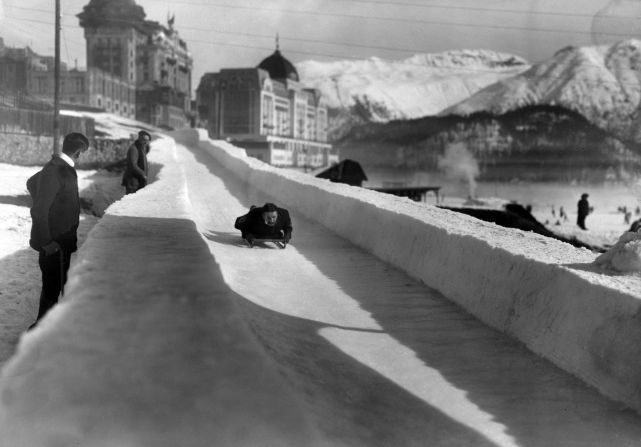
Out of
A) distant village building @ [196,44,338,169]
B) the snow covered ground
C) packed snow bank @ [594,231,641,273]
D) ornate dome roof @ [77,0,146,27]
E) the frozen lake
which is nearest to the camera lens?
the snow covered ground

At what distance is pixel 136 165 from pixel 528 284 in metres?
11.2

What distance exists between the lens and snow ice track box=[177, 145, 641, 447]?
457cm

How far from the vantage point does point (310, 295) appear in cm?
851

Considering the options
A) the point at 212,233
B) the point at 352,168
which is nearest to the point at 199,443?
the point at 212,233

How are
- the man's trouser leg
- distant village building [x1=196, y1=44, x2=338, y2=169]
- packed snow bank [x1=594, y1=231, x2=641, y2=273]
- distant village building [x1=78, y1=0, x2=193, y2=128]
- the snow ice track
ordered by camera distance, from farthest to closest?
1. distant village building [x1=196, y1=44, x2=338, y2=169]
2. distant village building [x1=78, y1=0, x2=193, y2=128]
3. the man's trouser leg
4. packed snow bank [x1=594, y1=231, x2=641, y2=273]
5. the snow ice track

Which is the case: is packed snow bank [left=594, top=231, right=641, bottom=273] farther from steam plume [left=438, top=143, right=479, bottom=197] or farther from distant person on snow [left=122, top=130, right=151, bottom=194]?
steam plume [left=438, top=143, right=479, bottom=197]

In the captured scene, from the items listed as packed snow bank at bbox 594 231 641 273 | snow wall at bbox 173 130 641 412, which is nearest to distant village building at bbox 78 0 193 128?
snow wall at bbox 173 130 641 412

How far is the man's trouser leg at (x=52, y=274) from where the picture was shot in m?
7.63

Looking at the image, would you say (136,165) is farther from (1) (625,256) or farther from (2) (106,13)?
(2) (106,13)

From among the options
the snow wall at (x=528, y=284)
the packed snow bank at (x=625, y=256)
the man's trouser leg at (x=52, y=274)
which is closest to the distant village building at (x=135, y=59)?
the snow wall at (x=528, y=284)

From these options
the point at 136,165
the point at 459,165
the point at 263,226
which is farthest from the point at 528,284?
the point at 459,165

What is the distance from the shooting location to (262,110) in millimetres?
111062

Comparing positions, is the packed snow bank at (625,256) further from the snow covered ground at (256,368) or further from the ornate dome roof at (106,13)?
the ornate dome roof at (106,13)

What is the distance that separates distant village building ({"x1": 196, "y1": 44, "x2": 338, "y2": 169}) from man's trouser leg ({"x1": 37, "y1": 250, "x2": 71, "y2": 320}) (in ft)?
303
